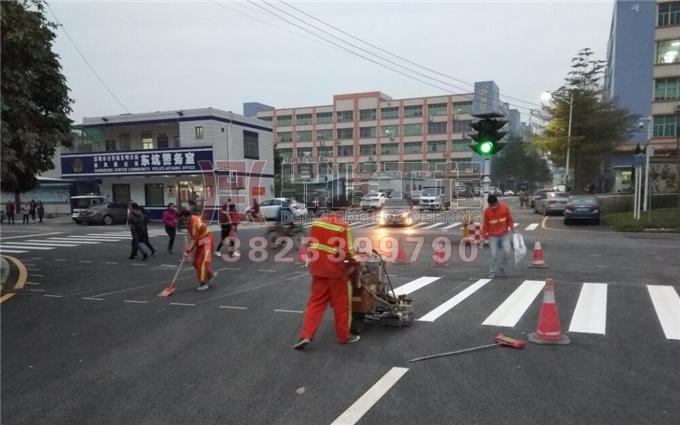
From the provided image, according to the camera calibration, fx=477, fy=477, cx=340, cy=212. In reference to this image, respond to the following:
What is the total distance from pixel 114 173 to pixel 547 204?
29385 mm

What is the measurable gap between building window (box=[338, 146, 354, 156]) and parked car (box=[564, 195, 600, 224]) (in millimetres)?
60348

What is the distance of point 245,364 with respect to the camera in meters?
5.40

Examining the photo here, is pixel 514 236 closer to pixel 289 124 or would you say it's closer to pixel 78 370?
pixel 78 370

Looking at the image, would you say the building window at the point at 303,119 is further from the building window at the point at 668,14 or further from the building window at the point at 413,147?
the building window at the point at 668,14

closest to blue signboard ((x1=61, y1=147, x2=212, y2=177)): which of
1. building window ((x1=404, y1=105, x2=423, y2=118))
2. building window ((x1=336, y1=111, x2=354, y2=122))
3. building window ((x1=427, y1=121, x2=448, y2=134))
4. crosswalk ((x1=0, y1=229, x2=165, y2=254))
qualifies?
crosswalk ((x1=0, y1=229, x2=165, y2=254))

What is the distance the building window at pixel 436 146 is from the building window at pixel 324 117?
17.9m

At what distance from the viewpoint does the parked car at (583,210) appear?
77.3 ft

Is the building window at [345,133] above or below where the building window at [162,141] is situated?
above

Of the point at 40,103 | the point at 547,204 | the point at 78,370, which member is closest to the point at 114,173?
the point at 40,103

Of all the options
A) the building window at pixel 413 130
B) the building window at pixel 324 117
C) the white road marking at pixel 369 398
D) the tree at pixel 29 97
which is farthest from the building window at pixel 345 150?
the white road marking at pixel 369 398

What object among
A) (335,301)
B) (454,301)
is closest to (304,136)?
(454,301)

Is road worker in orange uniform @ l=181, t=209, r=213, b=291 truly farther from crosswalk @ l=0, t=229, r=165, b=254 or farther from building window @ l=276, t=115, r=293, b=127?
building window @ l=276, t=115, r=293, b=127

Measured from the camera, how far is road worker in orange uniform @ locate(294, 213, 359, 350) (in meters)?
5.86

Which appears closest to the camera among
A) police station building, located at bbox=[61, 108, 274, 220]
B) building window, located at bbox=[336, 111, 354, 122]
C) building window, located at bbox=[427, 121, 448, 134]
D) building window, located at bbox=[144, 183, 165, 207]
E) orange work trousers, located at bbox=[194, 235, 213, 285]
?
orange work trousers, located at bbox=[194, 235, 213, 285]
